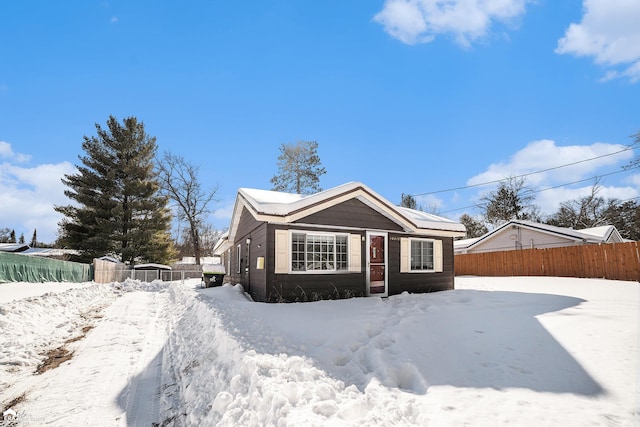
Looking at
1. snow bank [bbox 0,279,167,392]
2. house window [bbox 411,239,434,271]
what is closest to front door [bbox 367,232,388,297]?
house window [bbox 411,239,434,271]

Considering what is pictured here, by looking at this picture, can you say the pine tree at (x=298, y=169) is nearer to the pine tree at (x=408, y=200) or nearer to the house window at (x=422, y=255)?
the pine tree at (x=408, y=200)

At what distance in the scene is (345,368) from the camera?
4.20 m

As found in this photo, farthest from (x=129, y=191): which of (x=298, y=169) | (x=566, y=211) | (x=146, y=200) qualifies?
(x=566, y=211)

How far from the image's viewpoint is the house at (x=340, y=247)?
9.24m

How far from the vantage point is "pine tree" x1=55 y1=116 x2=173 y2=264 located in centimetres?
2830

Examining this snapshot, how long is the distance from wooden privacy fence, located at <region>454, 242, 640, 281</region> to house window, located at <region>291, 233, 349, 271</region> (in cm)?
1218

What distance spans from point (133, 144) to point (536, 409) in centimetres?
3588

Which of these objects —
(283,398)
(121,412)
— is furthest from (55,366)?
(283,398)

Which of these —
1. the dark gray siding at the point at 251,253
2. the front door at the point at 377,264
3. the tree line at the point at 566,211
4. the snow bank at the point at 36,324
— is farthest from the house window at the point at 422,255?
the tree line at the point at 566,211

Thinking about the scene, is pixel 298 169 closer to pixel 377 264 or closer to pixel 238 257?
pixel 238 257

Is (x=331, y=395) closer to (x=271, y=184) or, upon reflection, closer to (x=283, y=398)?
(x=283, y=398)

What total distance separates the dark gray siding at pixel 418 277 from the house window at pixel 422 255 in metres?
0.28

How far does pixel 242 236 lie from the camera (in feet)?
45.0

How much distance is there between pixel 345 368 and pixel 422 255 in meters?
8.36
